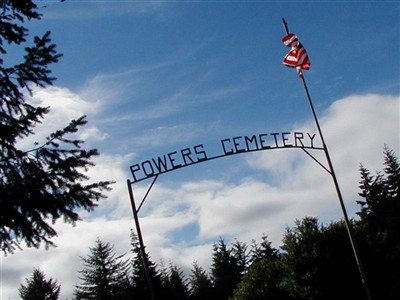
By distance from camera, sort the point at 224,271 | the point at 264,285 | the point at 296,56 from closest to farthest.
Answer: the point at 296,56 → the point at 264,285 → the point at 224,271

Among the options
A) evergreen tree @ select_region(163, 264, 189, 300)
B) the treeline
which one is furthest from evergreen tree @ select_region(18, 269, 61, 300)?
evergreen tree @ select_region(163, 264, 189, 300)

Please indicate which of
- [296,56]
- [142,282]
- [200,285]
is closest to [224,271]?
[200,285]

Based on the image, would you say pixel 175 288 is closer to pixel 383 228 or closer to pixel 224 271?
pixel 224 271

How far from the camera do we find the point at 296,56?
1764cm

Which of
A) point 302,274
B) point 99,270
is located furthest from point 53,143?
point 99,270

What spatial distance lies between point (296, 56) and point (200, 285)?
3595cm

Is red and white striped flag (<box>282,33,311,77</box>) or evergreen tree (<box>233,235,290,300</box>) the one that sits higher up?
red and white striped flag (<box>282,33,311,77</box>)

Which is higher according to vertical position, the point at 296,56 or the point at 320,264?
the point at 296,56

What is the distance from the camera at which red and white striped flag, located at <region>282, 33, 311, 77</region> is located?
17.6 m

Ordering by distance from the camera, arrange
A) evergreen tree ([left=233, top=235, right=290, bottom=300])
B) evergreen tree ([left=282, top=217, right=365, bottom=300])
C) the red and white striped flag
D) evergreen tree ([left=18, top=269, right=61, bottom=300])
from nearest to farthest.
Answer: the red and white striped flag < evergreen tree ([left=282, top=217, right=365, bottom=300]) < evergreen tree ([left=233, top=235, right=290, bottom=300]) < evergreen tree ([left=18, top=269, right=61, bottom=300])

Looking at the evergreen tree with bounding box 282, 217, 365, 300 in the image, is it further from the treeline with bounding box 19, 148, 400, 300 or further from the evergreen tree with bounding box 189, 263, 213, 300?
the evergreen tree with bounding box 189, 263, 213, 300

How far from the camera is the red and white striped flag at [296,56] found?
17.6 m

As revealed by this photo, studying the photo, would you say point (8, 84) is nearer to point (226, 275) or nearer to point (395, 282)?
point (395, 282)

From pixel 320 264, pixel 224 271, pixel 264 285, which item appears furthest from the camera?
pixel 224 271
